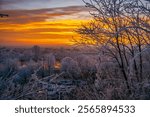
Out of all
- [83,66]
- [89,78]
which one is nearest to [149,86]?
[89,78]

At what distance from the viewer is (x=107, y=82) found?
33.6 feet

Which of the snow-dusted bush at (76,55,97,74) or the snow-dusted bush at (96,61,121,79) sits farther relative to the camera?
the snow-dusted bush at (76,55,97,74)

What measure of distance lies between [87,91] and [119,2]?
7.81 ft

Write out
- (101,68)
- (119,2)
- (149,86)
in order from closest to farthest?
(149,86)
(119,2)
(101,68)

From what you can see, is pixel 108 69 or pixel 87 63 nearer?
pixel 108 69

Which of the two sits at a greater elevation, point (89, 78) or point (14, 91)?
point (14, 91)

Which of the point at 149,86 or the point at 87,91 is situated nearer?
the point at 149,86

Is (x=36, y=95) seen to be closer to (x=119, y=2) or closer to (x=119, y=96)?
(x=119, y=96)

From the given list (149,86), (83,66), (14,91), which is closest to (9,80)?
(14,91)

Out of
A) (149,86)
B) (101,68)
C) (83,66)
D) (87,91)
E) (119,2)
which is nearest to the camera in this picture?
(149,86)

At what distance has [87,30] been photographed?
1098cm

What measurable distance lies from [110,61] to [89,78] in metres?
0.82

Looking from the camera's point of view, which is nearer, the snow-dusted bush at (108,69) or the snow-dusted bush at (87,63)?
the snow-dusted bush at (108,69)

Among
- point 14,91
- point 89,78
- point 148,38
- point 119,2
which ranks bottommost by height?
point 89,78
